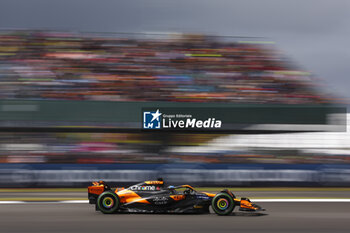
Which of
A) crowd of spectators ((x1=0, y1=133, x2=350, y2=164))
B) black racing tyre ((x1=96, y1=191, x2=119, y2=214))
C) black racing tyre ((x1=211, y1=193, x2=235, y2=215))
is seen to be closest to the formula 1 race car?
black racing tyre ((x1=96, y1=191, x2=119, y2=214))

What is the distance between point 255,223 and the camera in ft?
27.9

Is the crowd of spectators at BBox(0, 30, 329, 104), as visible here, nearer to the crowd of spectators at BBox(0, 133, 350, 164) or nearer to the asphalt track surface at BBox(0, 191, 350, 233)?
the crowd of spectators at BBox(0, 133, 350, 164)

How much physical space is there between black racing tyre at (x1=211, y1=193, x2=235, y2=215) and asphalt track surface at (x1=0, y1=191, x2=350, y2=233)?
5.5 inches

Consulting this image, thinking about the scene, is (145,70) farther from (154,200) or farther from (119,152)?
(154,200)

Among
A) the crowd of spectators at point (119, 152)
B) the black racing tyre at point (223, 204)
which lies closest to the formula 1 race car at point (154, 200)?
the black racing tyre at point (223, 204)

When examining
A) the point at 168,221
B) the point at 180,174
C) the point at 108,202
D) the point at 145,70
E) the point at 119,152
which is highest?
the point at 145,70

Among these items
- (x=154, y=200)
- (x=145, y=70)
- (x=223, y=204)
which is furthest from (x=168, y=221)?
(x=145, y=70)

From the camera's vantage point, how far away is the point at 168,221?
866 centimetres

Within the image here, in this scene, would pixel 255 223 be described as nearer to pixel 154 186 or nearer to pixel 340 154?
pixel 154 186

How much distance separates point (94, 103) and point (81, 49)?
132 inches

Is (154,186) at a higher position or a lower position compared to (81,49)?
lower

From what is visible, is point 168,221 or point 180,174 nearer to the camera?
point 168,221

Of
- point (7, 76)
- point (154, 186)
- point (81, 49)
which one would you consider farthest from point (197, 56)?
point (154, 186)

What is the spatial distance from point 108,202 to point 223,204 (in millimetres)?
2336
